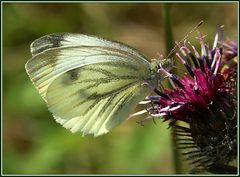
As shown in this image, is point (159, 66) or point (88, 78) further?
point (88, 78)

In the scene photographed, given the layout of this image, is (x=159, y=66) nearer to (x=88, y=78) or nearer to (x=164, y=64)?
(x=164, y=64)

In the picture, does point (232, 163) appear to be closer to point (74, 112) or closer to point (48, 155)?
point (74, 112)

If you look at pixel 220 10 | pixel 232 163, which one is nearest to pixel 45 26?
pixel 220 10

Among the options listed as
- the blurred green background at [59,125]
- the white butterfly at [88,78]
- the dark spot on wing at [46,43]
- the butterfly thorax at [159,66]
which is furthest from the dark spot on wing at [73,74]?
the blurred green background at [59,125]

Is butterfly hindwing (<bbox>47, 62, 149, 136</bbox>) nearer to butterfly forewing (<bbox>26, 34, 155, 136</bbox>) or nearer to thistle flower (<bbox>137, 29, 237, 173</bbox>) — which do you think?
butterfly forewing (<bbox>26, 34, 155, 136</bbox>)

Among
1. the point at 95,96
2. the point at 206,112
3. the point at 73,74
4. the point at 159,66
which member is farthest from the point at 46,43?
the point at 206,112

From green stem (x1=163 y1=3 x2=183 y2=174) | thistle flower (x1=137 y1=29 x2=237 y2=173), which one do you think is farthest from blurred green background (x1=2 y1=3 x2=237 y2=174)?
thistle flower (x1=137 y1=29 x2=237 y2=173)
